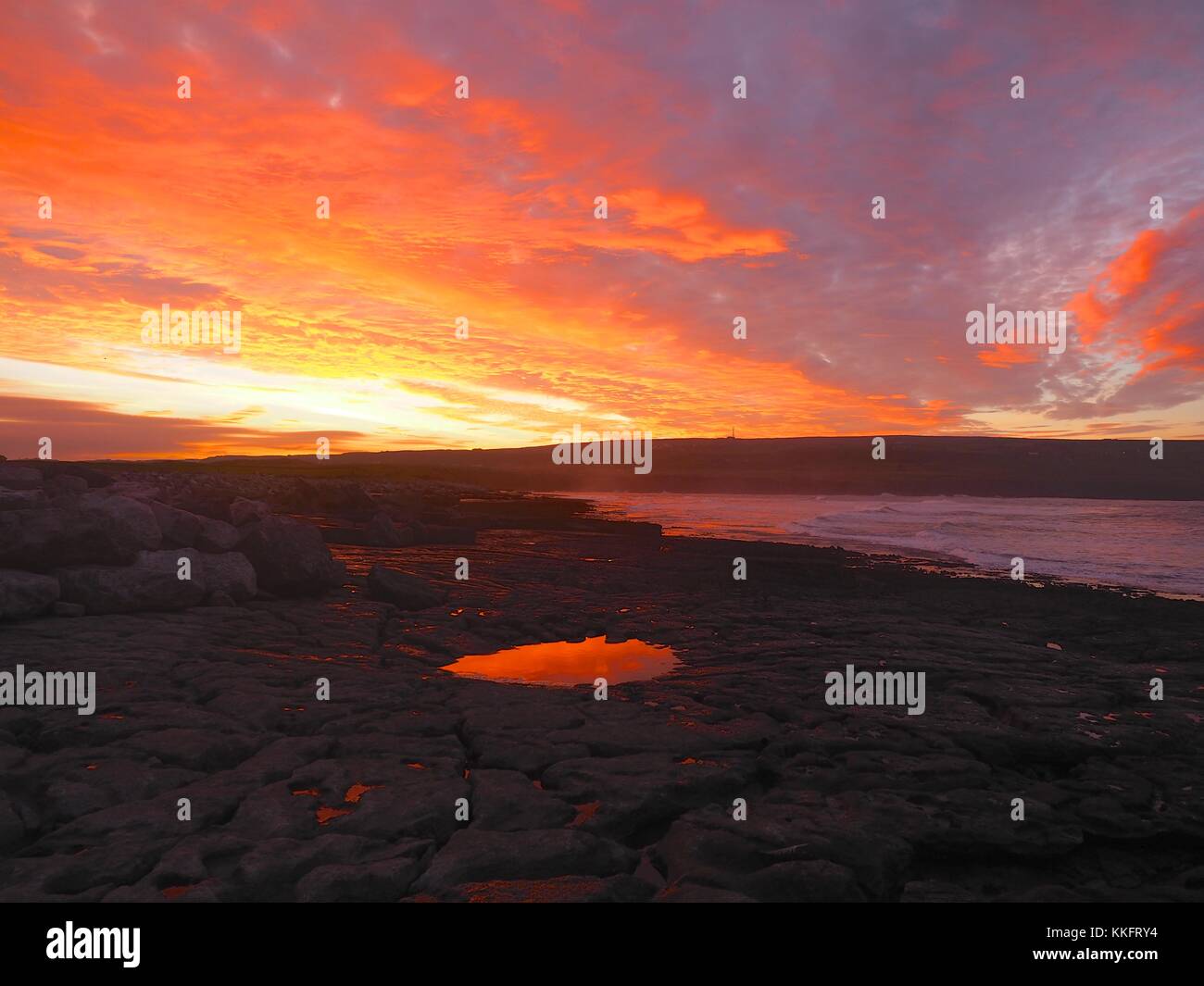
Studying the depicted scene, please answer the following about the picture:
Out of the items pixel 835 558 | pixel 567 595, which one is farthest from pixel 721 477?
pixel 567 595

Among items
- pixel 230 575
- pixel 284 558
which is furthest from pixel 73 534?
pixel 284 558

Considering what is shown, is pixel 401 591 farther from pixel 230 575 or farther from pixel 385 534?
pixel 385 534

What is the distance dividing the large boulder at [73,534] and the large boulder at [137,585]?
0.20 metres

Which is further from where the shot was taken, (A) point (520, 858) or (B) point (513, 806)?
(B) point (513, 806)

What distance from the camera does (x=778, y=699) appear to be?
8.10 m

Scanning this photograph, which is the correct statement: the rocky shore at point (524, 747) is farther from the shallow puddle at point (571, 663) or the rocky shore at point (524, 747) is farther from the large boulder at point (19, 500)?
the shallow puddle at point (571, 663)

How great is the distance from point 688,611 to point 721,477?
284ft

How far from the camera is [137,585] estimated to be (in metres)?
10.7

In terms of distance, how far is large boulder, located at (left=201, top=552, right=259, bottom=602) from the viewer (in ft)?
38.6

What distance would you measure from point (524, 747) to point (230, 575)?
779 centimetres

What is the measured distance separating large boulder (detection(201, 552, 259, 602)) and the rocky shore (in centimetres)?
7

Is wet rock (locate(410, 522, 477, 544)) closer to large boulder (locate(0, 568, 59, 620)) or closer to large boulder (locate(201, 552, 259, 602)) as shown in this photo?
large boulder (locate(201, 552, 259, 602))
